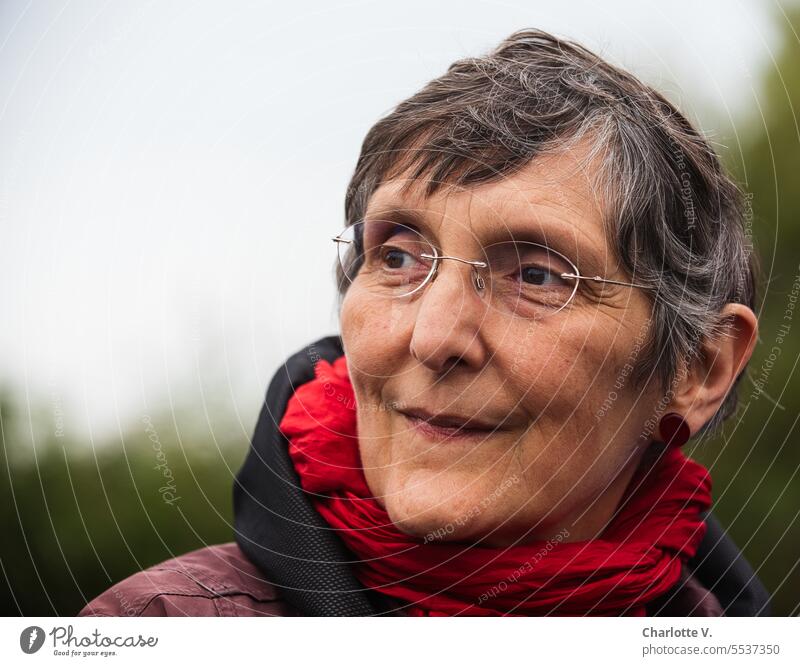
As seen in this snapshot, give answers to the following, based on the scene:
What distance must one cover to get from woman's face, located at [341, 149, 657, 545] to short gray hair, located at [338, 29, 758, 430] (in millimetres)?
41

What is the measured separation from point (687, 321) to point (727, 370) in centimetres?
13

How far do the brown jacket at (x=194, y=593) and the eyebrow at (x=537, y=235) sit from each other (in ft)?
2.16

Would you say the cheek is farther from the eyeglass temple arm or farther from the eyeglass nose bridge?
the eyeglass temple arm

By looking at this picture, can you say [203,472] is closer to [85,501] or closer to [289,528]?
[85,501]

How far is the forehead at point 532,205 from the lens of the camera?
1.27 meters

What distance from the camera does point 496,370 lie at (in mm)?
1284

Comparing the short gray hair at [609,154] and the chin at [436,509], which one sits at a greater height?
the short gray hair at [609,154]

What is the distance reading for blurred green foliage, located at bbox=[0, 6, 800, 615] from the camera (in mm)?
1598

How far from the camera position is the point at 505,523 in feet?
4.34

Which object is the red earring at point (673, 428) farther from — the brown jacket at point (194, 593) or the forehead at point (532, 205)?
the brown jacket at point (194, 593)

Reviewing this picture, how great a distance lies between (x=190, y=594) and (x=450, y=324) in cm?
62

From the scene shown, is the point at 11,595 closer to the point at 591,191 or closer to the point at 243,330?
the point at 243,330

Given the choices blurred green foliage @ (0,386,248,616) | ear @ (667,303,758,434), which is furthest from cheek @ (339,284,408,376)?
ear @ (667,303,758,434)

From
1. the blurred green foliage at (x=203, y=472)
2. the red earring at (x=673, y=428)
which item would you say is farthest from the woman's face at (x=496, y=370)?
the blurred green foliage at (x=203, y=472)
